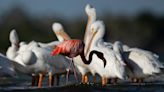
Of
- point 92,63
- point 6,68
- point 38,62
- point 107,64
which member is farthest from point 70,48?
point 6,68

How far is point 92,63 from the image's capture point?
18188 millimetres

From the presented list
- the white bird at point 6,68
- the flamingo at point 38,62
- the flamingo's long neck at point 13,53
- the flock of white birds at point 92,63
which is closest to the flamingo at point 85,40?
the flock of white birds at point 92,63

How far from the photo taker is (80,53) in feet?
56.0

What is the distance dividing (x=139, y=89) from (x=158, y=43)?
151ft

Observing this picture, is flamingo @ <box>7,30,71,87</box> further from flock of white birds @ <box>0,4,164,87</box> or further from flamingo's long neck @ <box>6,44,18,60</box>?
flamingo's long neck @ <box>6,44,18,60</box>

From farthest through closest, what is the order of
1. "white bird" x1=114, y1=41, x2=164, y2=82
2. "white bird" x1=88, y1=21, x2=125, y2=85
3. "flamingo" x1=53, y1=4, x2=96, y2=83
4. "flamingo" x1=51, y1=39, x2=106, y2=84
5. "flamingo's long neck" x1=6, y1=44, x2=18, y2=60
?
"flamingo's long neck" x1=6, y1=44, x2=18, y2=60, "flamingo" x1=53, y1=4, x2=96, y2=83, "white bird" x1=114, y1=41, x2=164, y2=82, "white bird" x1=88, y1=21, x2=125, y2=85, "flamingo" x1=51, y1=39, x2=106, y2=84

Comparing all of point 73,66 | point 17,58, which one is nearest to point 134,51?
point 73,66

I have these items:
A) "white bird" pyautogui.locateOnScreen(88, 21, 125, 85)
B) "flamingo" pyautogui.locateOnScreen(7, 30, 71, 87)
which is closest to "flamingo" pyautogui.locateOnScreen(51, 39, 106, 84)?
"white bird" pyautogui.locateOnScreen(88, 21, 125, 85)

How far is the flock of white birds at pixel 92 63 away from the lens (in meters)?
17.7

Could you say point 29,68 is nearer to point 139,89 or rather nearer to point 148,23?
point 139,89

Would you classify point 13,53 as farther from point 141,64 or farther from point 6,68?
point 141,64

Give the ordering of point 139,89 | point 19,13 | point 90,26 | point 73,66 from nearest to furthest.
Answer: point 139,89 < point 73,66 < point 90,26 < point 19,13

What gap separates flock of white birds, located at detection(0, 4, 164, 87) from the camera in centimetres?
1769

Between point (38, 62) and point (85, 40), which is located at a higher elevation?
point (85, 40)
